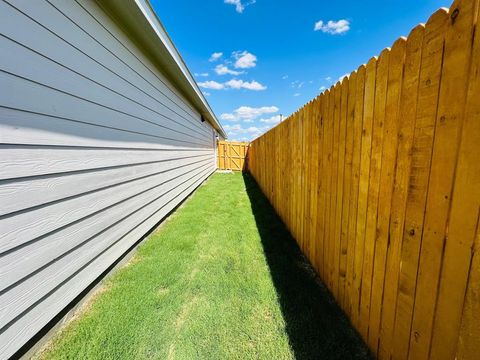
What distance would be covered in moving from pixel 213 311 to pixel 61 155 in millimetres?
1933

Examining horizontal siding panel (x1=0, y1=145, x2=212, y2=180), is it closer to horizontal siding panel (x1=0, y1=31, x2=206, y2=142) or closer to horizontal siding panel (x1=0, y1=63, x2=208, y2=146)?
horizontal siding panel (x1=0, y1=63, x2=208, y2=146)

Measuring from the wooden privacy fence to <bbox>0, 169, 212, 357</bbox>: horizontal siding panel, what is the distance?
245 cm

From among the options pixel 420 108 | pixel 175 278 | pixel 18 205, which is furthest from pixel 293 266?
pixel 18 205

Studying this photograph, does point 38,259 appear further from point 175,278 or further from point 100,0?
point 100,0

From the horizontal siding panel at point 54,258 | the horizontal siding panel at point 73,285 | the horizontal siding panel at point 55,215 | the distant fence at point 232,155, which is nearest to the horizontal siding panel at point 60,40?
the horizontal siding panel at point 55,215

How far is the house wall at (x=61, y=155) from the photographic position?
1.37m

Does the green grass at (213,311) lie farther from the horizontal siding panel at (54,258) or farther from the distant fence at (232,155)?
the distant fence at (232,155)

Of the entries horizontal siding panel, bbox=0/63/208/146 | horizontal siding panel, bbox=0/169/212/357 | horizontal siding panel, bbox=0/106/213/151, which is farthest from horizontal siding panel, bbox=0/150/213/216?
horizontal siding panel, bbox=0/169/212/357

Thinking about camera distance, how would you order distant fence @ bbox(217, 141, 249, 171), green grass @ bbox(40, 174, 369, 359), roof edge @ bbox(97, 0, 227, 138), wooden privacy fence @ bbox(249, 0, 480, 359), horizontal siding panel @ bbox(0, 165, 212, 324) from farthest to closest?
distant fence @ bbox(217, 141, 249, 171) < roof edge @ bbox(97, 0, 227, 138) < green grass @ bbox(40, 174, 369, 359) < horizontal siding panel @ bbox(0, 165, 212, 324) < wooden privacy fence @ bbox(249, 0, 480, 359)

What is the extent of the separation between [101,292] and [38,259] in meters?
0.81

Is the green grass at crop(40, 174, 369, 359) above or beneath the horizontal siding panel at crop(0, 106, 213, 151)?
beneath

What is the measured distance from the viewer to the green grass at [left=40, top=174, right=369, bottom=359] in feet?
4.80

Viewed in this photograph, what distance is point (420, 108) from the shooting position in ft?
3.11

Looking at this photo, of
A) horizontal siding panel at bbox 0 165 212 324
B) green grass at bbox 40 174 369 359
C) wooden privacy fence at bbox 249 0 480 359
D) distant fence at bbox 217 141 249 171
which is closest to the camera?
wooden privacy fence at bbox 249 0 480 359
